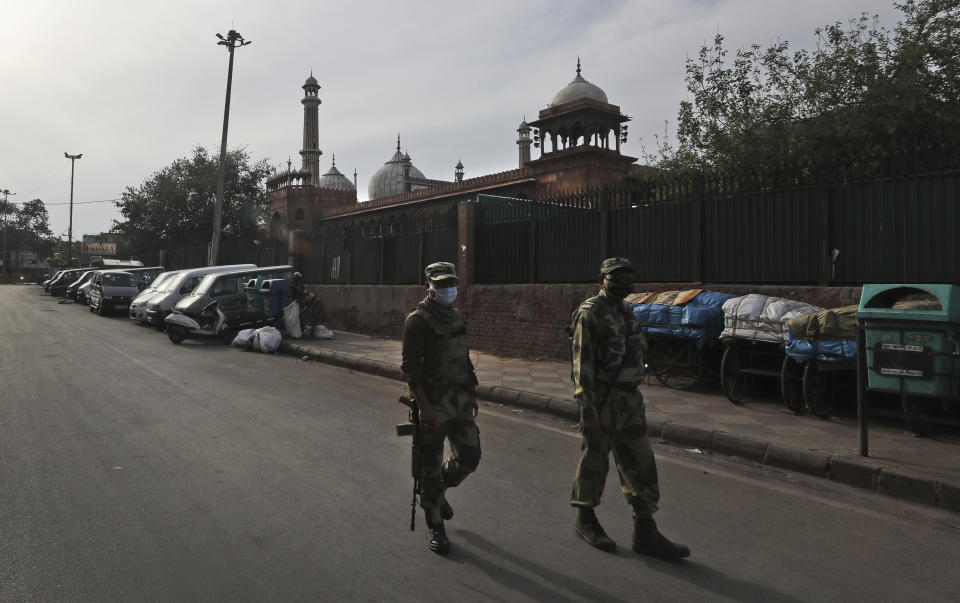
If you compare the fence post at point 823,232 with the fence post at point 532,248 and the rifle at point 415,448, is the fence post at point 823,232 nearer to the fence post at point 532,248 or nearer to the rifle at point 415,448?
the fence post at point 532,248

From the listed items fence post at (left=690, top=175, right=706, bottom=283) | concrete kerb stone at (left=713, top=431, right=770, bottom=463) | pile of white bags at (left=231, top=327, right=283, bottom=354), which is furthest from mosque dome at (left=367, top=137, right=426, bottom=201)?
concrete kerb stone at (left=713, top=431, right=770, bottom=463)

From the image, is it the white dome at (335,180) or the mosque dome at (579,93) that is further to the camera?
the white dome at (335,180)

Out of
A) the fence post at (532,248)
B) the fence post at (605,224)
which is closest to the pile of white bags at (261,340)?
the fence post at (532,248)

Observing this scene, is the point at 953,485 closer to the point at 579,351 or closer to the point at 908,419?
the point at 908,419

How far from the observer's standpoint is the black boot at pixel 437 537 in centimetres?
322

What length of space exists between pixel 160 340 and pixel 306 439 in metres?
10.0

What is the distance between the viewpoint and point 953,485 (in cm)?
428

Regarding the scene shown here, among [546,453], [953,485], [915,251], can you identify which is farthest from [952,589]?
[915,251]

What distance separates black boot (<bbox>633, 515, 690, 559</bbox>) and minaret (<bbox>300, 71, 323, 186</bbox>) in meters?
57.6

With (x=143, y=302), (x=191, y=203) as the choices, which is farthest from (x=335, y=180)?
(x=143, y=302)

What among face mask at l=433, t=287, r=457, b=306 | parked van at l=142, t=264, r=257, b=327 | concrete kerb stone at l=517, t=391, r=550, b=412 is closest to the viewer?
face mask at l=433, t=287, r=457, b=306

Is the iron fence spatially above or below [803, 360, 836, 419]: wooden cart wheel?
above

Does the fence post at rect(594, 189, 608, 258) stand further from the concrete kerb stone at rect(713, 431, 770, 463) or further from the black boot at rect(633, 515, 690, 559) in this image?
the black boot at rect(633, 515, 690, 559)

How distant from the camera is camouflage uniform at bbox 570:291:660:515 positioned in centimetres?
337
